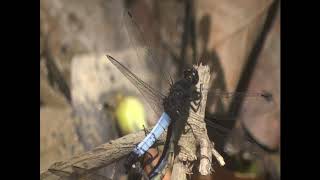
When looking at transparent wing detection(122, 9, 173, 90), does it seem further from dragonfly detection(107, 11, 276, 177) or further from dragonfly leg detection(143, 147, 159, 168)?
dragonfly leg detection(143, 147, 159, 168)

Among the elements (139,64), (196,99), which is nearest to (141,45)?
(139,64)

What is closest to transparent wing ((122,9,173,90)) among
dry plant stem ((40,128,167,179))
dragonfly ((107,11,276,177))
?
dragonfly ((107,11,276,177))

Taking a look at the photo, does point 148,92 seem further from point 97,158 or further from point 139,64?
point 97,158

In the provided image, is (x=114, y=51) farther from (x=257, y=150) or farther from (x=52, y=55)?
(x=257, y=150)
